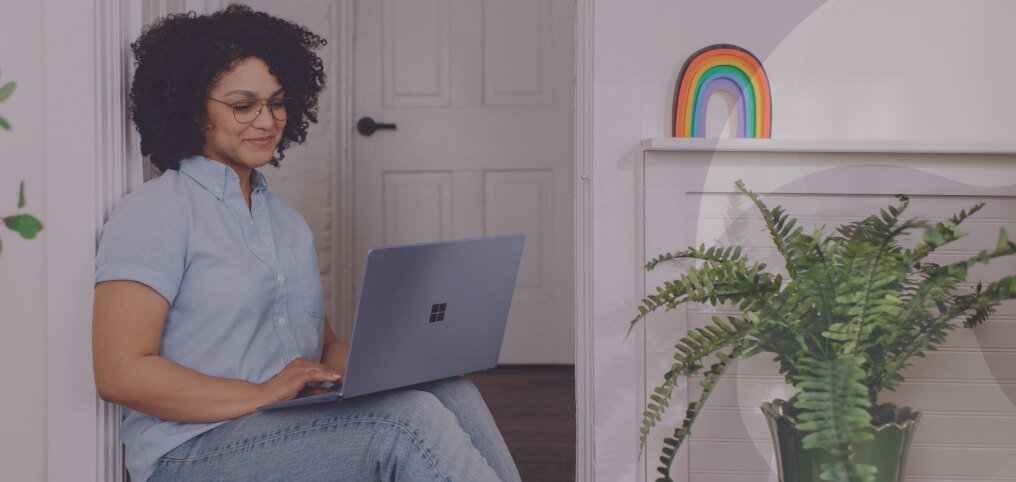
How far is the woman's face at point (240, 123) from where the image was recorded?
1.08m

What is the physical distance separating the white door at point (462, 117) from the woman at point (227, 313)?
55.7 inches

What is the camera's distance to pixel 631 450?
1.32 metres

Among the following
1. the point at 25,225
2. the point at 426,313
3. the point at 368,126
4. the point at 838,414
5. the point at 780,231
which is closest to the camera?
the point at 25,225

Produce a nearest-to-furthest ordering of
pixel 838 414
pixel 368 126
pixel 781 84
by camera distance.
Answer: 1. pixel 838 414
2. pixel 781 84
3. pixel 368 126

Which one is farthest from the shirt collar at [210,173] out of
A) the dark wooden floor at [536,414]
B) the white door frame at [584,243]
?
the dark wooden floor at [536,414]

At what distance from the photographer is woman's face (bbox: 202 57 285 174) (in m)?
1.08

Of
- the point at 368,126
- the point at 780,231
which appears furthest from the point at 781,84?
the point at 368,126

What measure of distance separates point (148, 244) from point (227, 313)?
148 millimetres

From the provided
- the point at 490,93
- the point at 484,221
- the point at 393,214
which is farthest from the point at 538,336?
the point at 490,93

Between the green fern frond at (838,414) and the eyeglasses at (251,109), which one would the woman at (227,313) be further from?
the green fern frond at (838,414)

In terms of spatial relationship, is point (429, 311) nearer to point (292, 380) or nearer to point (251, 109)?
point (292, 380)

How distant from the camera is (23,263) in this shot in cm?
106

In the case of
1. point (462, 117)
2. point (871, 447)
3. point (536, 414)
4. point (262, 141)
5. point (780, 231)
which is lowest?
point (536, 414)

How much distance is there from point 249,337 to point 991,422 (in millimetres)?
1332
